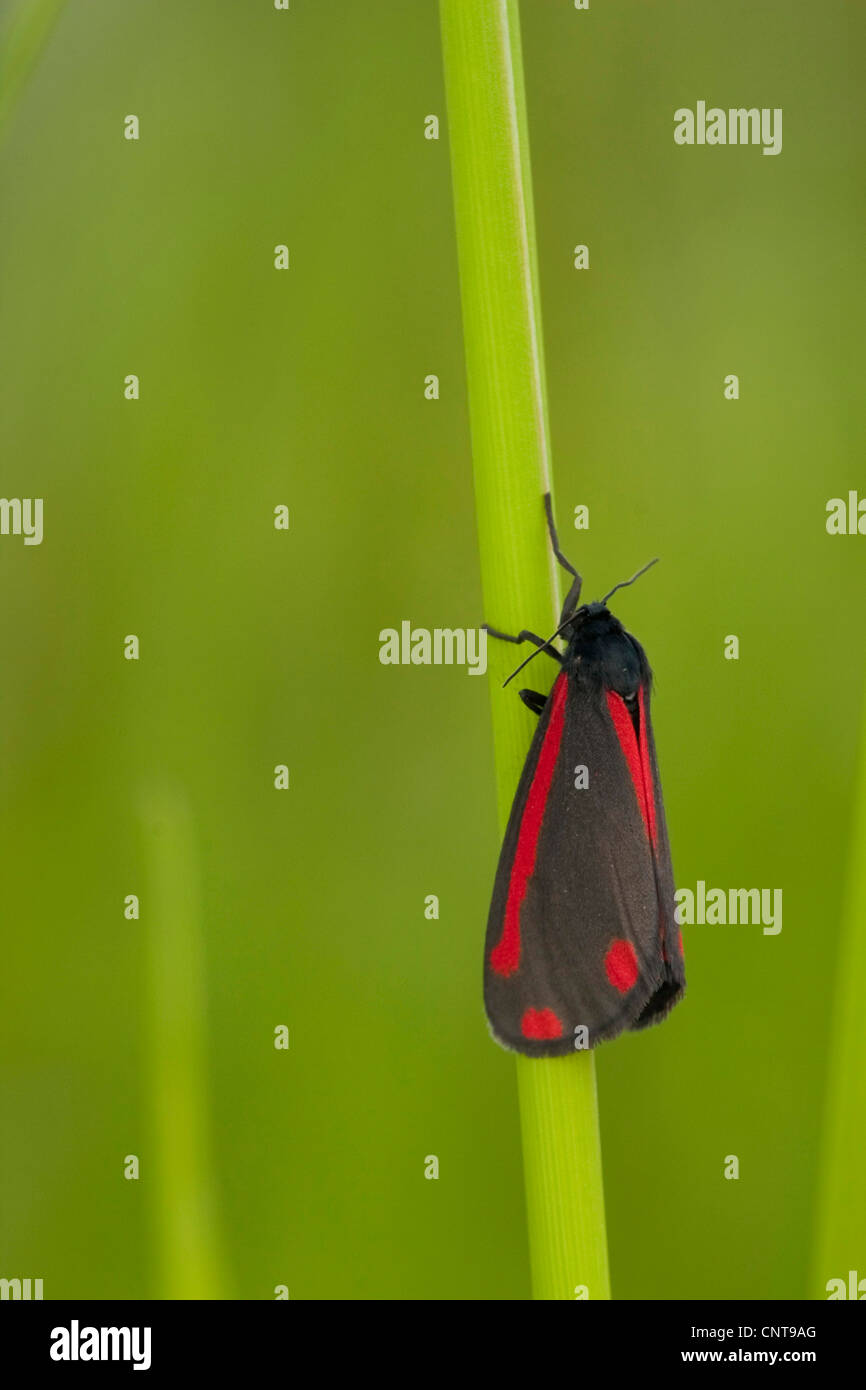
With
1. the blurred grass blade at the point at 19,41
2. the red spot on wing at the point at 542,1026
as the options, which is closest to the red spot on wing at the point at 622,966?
the red spot on wing at the point at 542,1026

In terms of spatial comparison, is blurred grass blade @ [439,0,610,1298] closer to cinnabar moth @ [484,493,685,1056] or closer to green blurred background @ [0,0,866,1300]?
cinnabar moth @ [484,493,685,1056]

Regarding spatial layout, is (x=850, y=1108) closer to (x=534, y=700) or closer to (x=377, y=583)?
(x=534, y=700)
